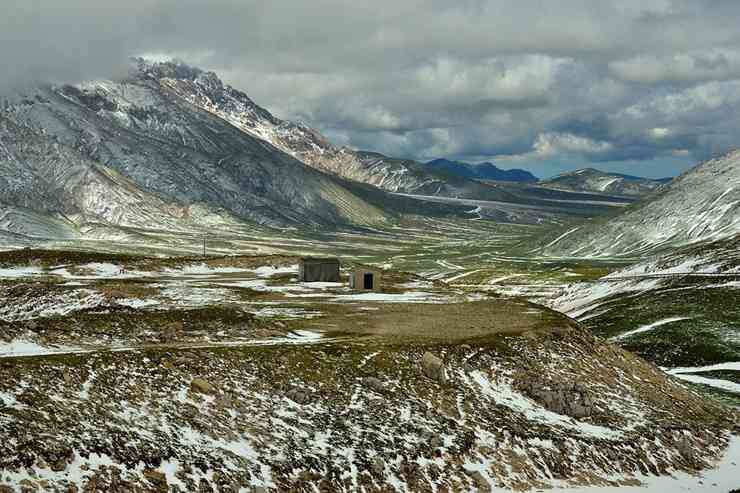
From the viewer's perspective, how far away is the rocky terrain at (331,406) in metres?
31.3

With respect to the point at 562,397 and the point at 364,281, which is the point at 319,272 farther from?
the point at 562,397

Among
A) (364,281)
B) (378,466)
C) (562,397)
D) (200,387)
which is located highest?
(364,281)

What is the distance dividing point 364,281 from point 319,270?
39.3 ft

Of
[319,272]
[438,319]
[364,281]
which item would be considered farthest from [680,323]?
[319,272]

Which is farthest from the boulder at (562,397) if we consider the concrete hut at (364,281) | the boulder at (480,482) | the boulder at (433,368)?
the concrete hut at (364,281)

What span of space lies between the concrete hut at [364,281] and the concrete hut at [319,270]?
9630 millimetres

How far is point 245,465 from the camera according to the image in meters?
32.8

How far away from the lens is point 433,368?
1885 inches

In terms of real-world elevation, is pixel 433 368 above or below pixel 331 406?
above

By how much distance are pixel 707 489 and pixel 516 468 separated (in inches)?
429

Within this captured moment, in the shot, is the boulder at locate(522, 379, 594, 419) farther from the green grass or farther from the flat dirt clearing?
the green grass

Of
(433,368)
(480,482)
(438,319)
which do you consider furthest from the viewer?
(438,319)

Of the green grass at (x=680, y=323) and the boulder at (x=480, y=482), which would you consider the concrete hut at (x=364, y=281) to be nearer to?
the green grass at (x=680, y=323)

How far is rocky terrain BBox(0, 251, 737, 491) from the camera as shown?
31328 millimetres
